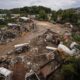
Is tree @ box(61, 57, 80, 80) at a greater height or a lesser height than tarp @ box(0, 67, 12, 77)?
greater

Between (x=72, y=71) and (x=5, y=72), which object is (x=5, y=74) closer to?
(x=5, y=72)

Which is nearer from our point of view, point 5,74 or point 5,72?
point 5,74

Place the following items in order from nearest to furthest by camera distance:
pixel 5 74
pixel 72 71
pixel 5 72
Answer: pixel 72 71, pixel 5 74, pixel 5 72

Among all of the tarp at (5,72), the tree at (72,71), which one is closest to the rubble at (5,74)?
the tarp at (5,72)

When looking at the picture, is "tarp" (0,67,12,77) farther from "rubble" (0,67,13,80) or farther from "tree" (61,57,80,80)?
"tree" (61,57,80,80)

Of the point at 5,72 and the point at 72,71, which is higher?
the point at 72,71

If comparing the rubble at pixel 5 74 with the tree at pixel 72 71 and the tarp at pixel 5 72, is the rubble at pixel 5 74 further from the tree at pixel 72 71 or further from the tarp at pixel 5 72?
the tree at pixel 72 71

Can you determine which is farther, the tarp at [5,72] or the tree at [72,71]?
the tarp at [5,72]

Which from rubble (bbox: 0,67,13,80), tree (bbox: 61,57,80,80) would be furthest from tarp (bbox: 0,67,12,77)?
tree (bbox: 61,57,80,80)

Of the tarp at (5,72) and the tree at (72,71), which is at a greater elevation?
the tree at (72,71)

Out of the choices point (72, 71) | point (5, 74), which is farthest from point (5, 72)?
point (72, 71)

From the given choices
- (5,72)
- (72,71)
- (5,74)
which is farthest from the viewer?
(5,72)

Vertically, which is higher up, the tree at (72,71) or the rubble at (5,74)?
the tree at (72,71)

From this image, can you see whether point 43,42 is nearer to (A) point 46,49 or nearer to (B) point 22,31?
(A) point 46,49
